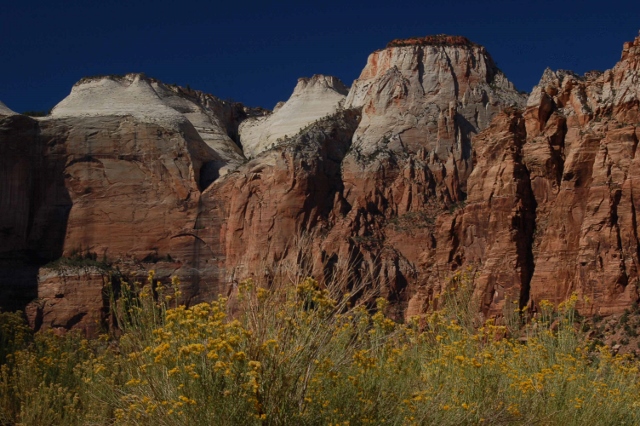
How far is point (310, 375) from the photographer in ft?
53.0

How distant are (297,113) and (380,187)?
84.7ft

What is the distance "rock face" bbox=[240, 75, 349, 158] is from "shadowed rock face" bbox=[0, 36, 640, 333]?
0.99m

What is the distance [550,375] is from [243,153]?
84255 mm

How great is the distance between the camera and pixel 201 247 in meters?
80.6

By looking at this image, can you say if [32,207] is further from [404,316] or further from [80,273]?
[404,316]

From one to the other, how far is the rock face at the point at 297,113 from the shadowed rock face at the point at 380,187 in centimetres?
99

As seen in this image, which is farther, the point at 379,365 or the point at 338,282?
the point at 379,365

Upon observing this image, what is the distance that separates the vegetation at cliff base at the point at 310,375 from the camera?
1502cm

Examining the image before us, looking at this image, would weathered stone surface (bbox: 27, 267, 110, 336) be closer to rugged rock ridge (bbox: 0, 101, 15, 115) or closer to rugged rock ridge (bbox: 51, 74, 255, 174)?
rugged rock ridge (bbox: 51, 74, 255, 174)

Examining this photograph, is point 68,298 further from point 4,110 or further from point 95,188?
point 4,110

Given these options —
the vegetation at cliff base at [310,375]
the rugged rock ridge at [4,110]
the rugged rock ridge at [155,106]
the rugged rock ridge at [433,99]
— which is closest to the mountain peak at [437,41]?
the rugged rock ridge at [433,99]

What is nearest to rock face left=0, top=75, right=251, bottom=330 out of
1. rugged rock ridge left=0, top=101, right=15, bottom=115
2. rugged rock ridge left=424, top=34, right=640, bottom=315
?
rugged rock ridge left=0, top=101, right=15, bottom=115

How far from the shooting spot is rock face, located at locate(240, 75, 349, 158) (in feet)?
326

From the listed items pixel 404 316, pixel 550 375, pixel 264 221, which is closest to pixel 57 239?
pixel 264 221
